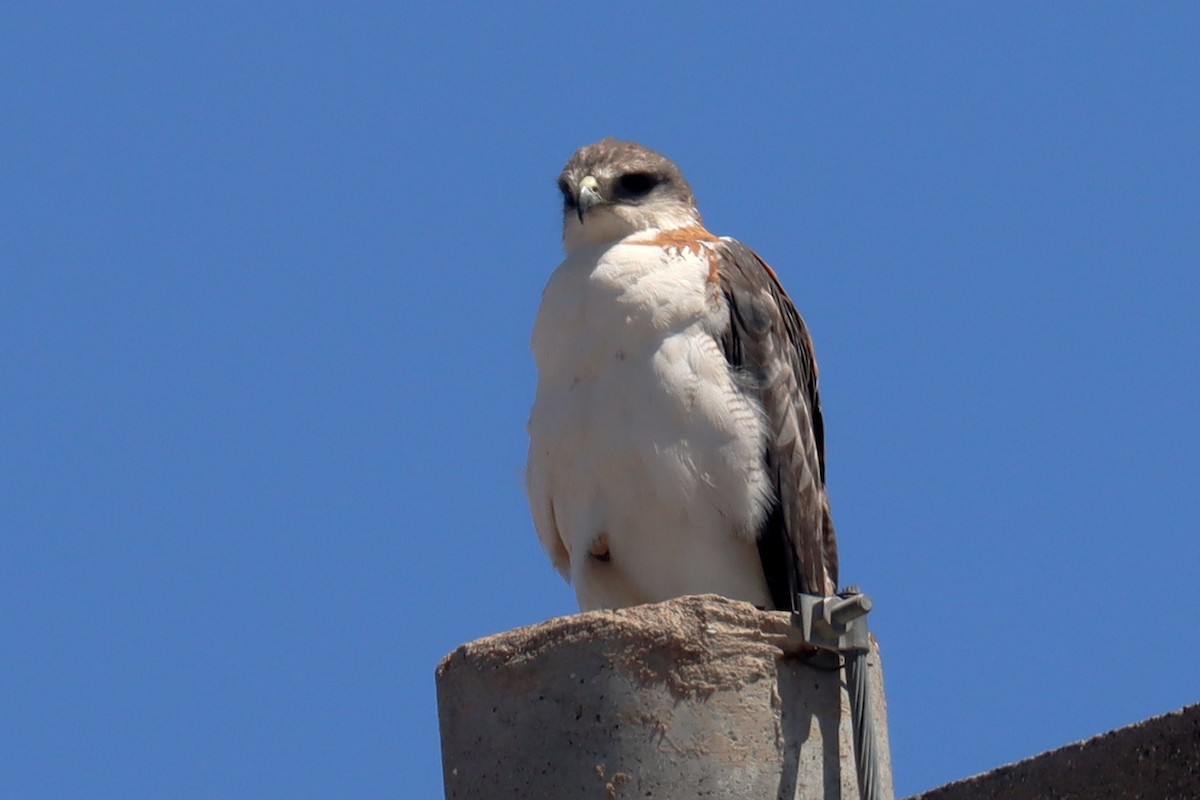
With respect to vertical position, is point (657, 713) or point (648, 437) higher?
point (648, 437)

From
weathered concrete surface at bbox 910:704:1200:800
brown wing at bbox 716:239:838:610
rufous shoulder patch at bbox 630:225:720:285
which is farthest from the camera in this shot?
rufous shoulder patch at bbox 630:225:720:285

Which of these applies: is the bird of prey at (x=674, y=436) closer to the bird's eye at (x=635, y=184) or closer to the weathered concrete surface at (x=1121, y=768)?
the bird's eye at (x=635, y=184)

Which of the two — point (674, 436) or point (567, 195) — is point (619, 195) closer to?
point (567, 195)

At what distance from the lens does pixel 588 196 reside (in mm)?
7551

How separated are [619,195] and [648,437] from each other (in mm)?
1421

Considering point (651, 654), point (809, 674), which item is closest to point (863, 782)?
point (809, 674)

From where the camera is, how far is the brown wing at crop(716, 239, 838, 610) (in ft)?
22.6

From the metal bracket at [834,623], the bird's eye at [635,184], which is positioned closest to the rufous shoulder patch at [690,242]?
the bird's eye at [635,184]

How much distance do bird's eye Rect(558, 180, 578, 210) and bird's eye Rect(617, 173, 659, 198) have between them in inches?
8.6

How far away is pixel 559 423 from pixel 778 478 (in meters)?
0.88

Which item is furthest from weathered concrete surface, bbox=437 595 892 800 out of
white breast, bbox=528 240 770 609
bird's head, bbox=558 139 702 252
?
bird's head, bbox=558 139 702 252

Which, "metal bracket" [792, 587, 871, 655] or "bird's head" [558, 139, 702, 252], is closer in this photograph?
"metal bracket" [792, 587, 871, 655]

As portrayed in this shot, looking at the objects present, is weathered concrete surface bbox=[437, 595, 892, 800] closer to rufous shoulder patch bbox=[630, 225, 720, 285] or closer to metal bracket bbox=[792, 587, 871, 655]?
metal bracket bbox=[792, 587, 871, 655]

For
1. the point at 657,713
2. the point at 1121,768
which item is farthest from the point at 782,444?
the point at 1121,768
